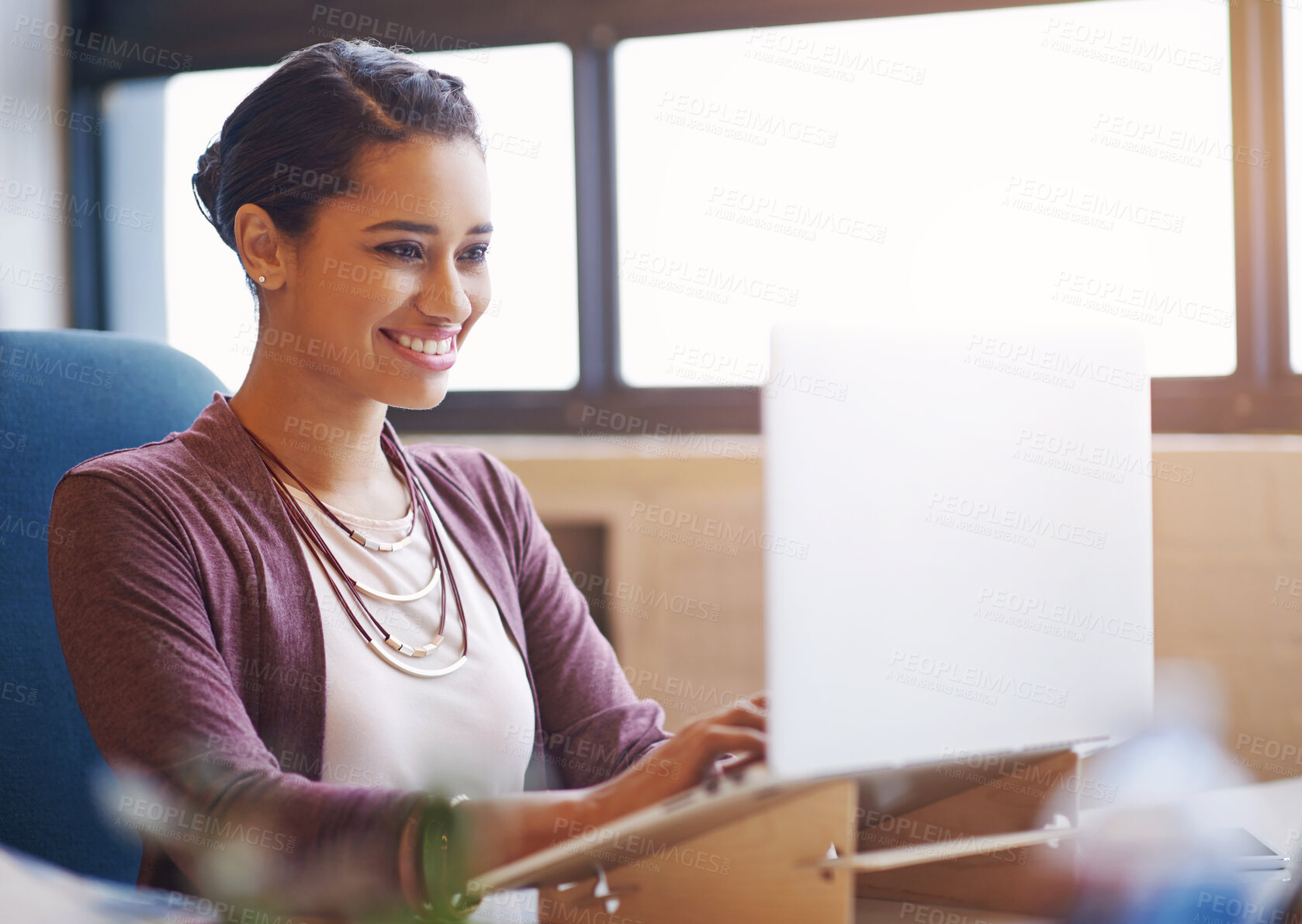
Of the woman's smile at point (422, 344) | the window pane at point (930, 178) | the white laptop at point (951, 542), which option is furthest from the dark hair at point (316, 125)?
the window pane at point (930, 178)

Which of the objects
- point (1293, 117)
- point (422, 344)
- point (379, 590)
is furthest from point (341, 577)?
point (1293, 117)

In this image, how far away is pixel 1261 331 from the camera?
1.86 meters

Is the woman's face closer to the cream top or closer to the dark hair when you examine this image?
the dark hair

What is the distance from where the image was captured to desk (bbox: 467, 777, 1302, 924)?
0.72m

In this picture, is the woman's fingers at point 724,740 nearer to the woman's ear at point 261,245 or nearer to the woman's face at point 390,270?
the woman's face at point 390,270

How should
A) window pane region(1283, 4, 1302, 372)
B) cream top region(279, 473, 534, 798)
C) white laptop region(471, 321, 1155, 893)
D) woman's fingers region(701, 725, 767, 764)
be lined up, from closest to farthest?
white laptop region(471, 321, 1155, 893) → woman's fingers region(701, 725, 767, 764) → cream top region(279, 473, 534, 798) → window pane region(1283, 4, 1302, 372)

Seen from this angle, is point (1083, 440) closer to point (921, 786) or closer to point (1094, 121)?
point (921, 786)

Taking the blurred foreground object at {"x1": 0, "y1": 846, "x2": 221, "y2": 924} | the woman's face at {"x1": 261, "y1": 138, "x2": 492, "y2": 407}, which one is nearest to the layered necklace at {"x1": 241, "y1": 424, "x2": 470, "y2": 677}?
the woman's face at {"x1": 261, "y1": 138, "x2": 492, "y2": 407}

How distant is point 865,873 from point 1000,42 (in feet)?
5.50

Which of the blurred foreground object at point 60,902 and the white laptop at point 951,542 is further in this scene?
the white laptop at point 951,542

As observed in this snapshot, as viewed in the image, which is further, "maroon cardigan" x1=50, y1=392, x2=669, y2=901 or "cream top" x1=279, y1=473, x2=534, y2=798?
"cream top" x1=279, y1=473, x2=534, y2=798

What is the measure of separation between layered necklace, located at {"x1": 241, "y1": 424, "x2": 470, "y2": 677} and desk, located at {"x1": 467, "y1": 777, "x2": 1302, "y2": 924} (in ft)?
0.86

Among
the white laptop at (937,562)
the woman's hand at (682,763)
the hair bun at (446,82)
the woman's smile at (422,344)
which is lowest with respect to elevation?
the woman's hand at (682,763)

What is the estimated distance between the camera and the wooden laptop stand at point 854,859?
1.94ft
